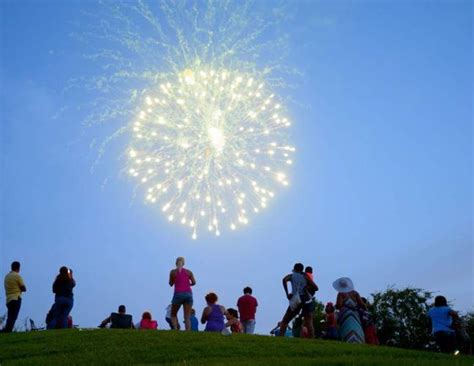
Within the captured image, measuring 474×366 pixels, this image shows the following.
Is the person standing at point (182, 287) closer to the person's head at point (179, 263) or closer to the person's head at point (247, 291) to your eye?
the person's head at point (179, 263)

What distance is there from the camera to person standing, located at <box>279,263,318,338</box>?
17578 millimetres

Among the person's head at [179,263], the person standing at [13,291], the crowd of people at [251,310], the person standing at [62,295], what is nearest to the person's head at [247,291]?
the crowd of people at [251,310]

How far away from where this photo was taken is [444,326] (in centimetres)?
1617

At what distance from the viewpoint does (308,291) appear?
17750 millimetres

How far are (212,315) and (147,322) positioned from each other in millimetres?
4615

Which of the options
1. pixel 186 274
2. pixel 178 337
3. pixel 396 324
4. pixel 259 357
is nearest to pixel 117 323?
pixel 186 274

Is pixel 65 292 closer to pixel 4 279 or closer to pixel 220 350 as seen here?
pixel 4 279

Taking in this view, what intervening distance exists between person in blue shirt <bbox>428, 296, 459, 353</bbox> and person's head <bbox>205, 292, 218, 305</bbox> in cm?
676

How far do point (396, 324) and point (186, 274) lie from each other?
38949mm

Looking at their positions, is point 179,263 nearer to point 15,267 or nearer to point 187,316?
point 187,316

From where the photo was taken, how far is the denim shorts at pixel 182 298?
57.9ft

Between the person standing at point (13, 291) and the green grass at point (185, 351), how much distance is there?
2476mm

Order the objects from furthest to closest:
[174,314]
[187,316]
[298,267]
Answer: [174,314] < [298,267] < [187,316]

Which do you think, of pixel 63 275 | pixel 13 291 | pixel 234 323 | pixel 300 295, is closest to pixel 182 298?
pixel 234 323
